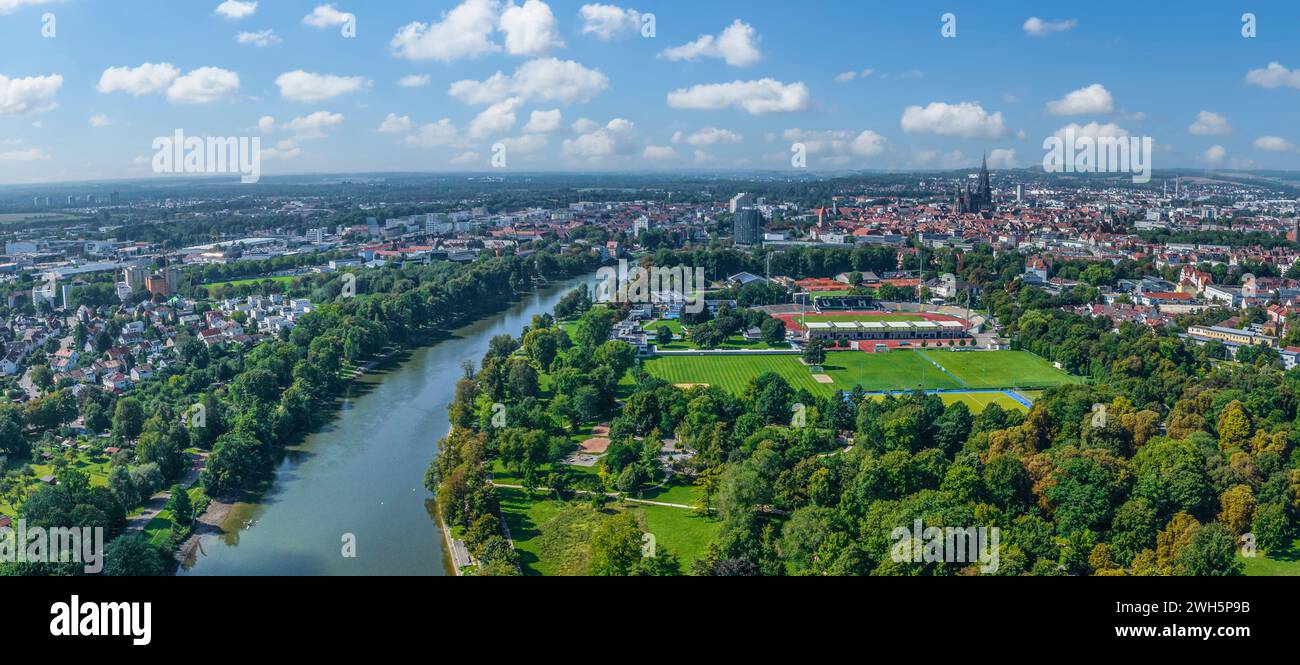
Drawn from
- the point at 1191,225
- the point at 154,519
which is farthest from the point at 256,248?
the point at 1191,225

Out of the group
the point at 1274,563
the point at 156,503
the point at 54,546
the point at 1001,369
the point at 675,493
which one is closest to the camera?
the point at 54,546

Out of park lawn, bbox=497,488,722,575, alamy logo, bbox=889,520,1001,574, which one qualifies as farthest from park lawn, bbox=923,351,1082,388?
alamy logo, bbox=889,520,1001,574

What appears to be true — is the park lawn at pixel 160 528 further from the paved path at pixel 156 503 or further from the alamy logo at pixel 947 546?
the alamy logo at pixel 947 546

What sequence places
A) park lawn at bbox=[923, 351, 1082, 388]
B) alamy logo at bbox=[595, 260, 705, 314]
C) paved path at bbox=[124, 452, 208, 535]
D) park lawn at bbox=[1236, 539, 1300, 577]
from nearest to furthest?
park lawn at bbox=[1236, 539, 1300, 577] → paved path at bbox=[124, 452, 208, 535] → park lawn at bbox=[923, 351, 1082, 388] → alamy logo at bbox=[595, 260, 705, 314]

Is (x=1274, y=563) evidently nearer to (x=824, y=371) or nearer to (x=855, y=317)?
(x=824, y=371)

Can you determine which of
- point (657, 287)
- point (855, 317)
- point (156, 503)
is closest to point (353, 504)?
point (156, 503)

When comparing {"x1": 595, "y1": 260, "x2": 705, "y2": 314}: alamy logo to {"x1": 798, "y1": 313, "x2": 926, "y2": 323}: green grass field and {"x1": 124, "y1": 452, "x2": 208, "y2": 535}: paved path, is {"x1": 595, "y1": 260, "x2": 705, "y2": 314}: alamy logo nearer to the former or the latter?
{"x1": 798, "y1": 313, "x2": 926, "y2": 323}: green grass field
